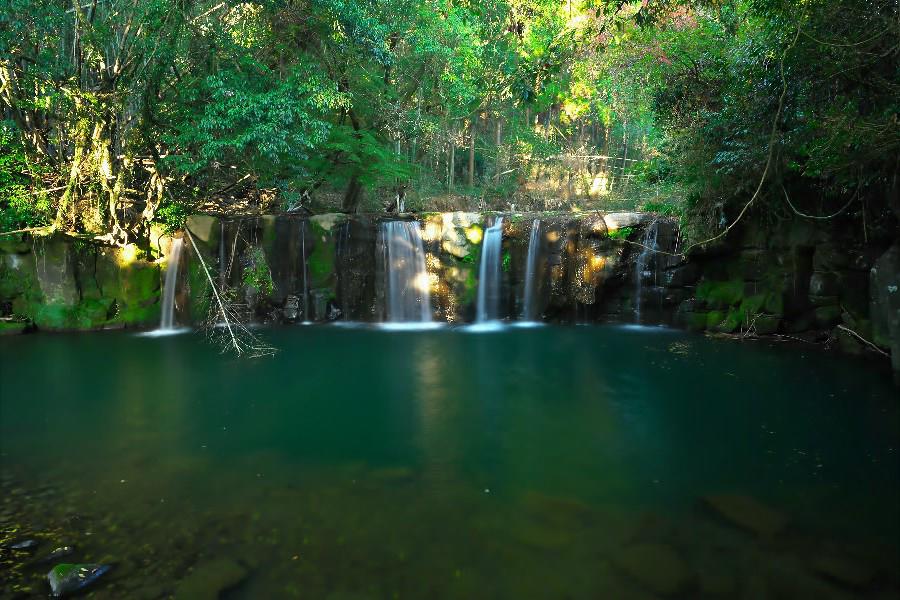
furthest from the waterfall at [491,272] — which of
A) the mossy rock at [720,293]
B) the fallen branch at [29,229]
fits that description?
the fallen branch at [29,229]

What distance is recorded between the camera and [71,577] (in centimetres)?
391

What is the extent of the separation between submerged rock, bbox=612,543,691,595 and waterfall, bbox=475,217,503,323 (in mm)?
10512

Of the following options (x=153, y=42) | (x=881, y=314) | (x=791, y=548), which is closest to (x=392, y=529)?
(x=791, y=548)

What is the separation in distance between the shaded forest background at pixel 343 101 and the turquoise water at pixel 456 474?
3149 mm

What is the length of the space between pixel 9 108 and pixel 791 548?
1555cm

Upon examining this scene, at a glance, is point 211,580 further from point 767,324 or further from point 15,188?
point 15,188

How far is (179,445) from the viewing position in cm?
665

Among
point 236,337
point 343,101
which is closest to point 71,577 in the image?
point 236,337

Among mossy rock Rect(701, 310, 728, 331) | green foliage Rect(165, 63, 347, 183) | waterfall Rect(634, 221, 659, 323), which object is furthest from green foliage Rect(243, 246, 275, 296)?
mossy rock Rect(701, 310, 728, 331)

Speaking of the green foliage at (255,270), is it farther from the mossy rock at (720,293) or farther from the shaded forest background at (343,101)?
the mossy rock at (720,293)

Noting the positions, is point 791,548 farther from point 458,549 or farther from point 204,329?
point 204,329

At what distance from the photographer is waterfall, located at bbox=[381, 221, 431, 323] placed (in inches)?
593

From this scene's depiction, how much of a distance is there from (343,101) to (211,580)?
34.4 feet

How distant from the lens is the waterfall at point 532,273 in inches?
575
